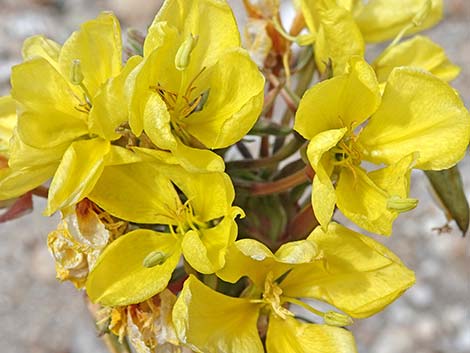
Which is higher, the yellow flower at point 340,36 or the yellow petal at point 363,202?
the yellow flower at point 340,36

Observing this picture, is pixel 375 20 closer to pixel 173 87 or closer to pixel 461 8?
pixel 173 87

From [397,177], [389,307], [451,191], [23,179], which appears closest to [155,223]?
[23,179]

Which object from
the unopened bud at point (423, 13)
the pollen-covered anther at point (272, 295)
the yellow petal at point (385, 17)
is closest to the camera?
the pollen-covered anther at point (272, 295)

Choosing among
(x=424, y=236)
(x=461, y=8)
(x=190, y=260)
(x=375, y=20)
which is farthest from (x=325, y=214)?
(x=461, y=8)

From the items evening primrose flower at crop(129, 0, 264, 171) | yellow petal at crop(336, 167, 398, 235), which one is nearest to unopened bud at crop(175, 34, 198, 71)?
evening primrose flower at crop(129, 0, 264, 171)

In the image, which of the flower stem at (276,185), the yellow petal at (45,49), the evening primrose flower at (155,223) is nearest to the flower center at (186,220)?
the evening primrose flower at (155,223)

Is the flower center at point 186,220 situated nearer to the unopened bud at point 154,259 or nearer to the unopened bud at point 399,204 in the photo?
the unopened bud at point 154,259
